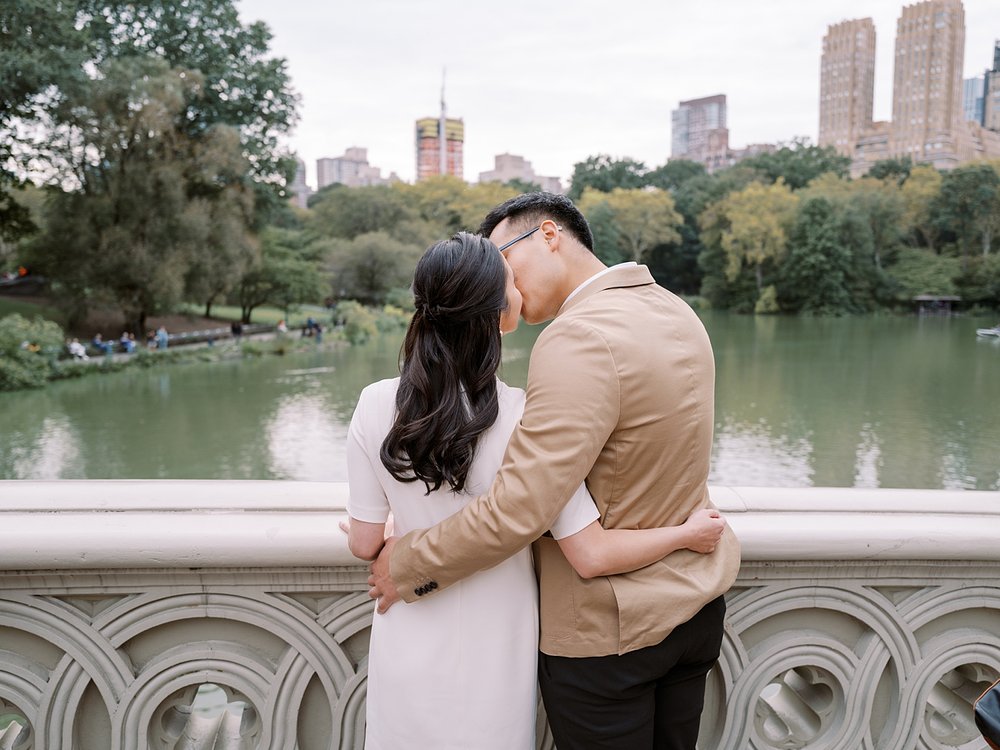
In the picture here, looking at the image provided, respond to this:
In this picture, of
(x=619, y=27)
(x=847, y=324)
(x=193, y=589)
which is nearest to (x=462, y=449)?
(x=193, y=589)

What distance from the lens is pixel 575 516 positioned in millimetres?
1127

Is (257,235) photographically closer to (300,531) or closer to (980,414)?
(980,414)

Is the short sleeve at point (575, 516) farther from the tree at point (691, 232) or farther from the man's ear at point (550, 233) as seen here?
the tree at point (691, 232)

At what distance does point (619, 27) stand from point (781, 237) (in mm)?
18526

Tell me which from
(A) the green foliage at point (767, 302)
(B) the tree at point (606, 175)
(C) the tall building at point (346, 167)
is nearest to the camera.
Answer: (A) the green foliage at point (767, 302)

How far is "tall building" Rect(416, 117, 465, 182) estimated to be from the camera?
73312 millimetres

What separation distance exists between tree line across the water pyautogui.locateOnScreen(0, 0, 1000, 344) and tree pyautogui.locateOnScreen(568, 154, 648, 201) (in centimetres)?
1127

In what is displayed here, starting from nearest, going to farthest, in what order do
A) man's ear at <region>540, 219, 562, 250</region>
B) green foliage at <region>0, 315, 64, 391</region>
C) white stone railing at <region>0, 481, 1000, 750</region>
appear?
white stone railing at <region>0, 481, 1000, 750</region> < man's ear at <region>540, 219, 562, 250</region> < green foliage at <region>0, 315, 64, 391</region>

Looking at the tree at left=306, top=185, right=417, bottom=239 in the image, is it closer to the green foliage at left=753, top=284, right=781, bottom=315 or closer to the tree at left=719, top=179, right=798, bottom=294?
the tree at left=719, top=179, right=798, bottom=294

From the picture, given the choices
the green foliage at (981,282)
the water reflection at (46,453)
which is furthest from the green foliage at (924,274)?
the water reflection at (46,453)

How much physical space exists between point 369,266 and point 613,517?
33216mm

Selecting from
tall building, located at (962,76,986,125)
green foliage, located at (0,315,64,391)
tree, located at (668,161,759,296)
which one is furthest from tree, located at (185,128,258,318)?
tall building, located at (962,76,986,125)

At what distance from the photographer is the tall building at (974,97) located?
96.9 m

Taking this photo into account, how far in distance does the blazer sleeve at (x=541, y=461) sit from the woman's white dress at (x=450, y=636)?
0.06m
